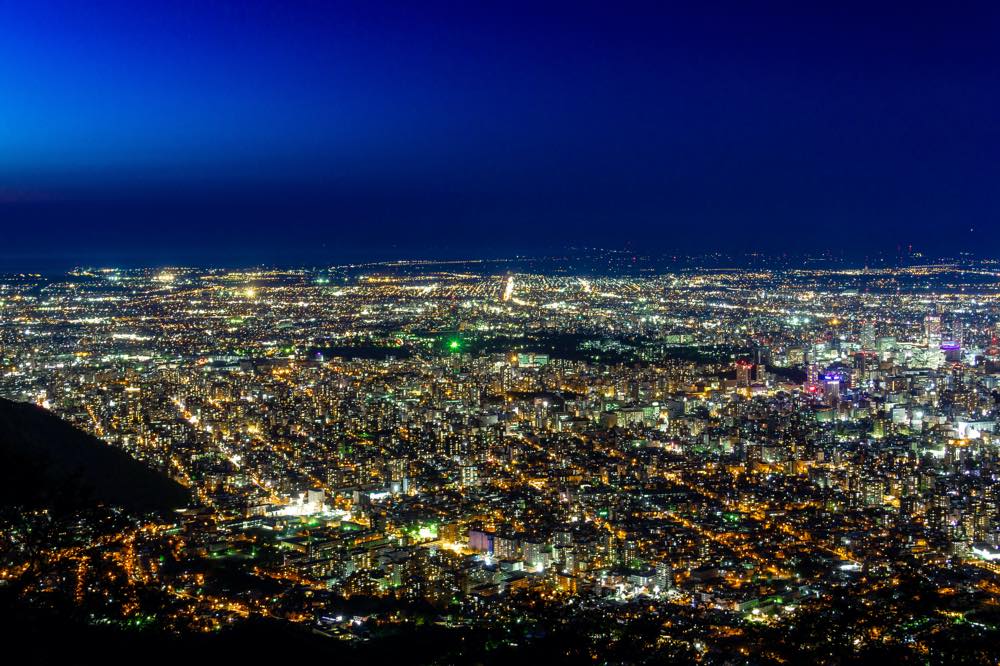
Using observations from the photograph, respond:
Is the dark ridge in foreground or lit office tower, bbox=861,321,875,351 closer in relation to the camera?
the dark ridge in foreground

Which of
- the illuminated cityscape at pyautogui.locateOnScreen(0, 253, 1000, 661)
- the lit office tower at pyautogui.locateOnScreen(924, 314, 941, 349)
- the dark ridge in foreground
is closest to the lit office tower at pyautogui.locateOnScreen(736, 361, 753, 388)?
the illuminated cityscape at pyautogui.locateOnScreen(0, 253, 1000, 661)

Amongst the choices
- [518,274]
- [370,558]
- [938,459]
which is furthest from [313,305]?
[370,558]

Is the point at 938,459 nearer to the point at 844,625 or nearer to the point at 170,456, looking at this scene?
the point at 844,625

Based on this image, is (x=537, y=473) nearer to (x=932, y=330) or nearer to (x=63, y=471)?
(x=63, y=471)

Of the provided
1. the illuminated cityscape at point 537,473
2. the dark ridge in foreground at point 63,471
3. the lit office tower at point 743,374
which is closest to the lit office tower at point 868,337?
the illuminated cityscape at point 537,473

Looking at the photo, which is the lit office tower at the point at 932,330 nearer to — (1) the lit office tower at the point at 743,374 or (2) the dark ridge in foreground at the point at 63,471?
(1) the lit office tower at the point at 743,374

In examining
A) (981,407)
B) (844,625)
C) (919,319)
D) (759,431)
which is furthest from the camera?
(919,319)

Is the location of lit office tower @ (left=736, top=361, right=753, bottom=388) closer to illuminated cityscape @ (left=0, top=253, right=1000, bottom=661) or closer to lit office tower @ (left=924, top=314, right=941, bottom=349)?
illuminated cityscape @ (left=0, top=253, right=1000, bottom=661)
